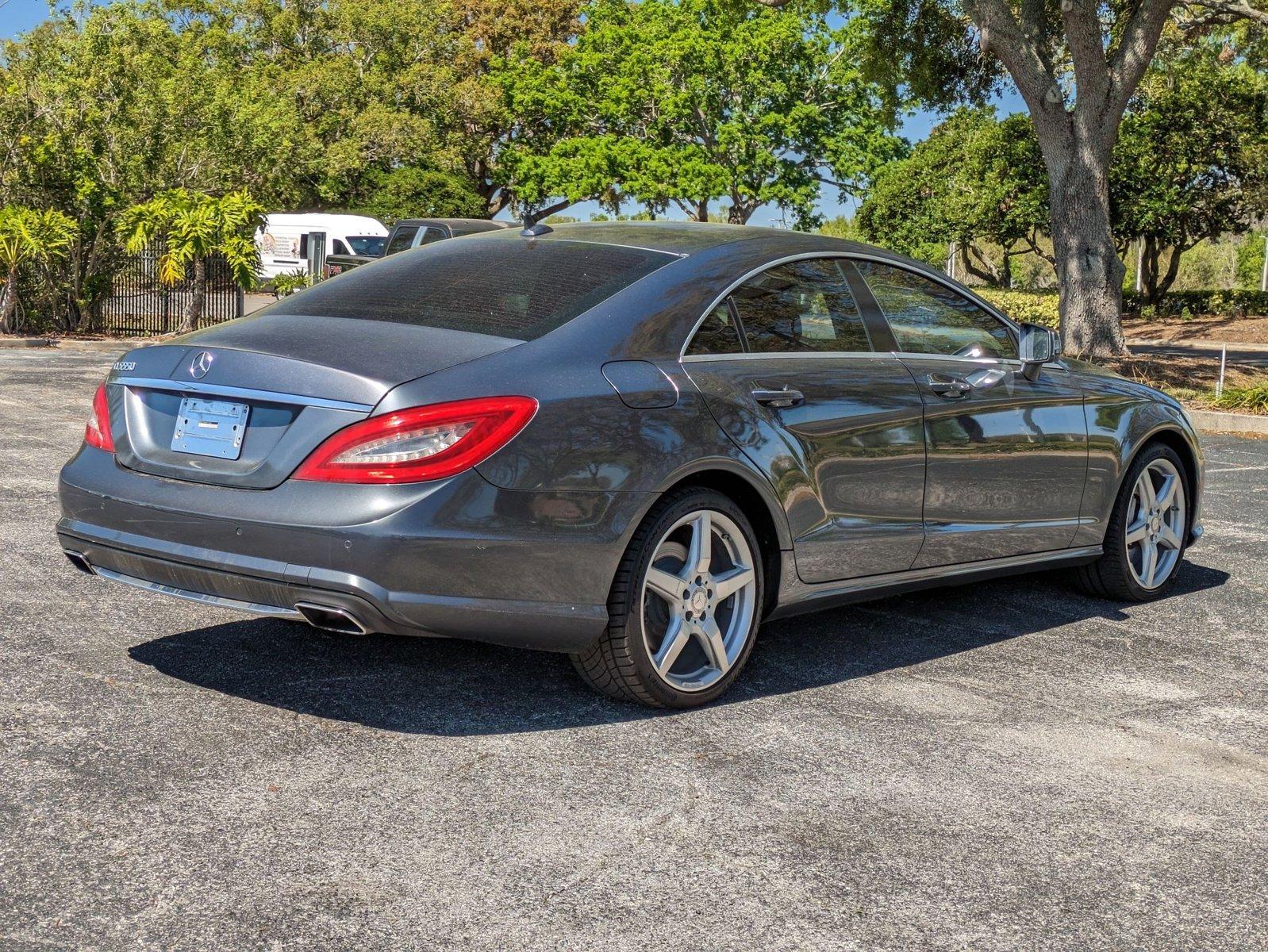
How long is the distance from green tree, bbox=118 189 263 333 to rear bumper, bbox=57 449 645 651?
19.0 meters

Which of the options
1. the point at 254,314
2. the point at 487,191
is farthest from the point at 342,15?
the point at 254,314

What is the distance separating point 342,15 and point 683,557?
55.0 meters

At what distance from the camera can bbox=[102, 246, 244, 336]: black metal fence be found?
24250 millimetres

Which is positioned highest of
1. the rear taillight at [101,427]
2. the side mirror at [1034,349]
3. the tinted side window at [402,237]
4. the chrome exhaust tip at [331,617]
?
the tinted side window at [402,237]

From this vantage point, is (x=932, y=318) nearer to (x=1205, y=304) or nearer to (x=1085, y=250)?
(x=1085, y=250)

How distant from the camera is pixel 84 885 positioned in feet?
10.8

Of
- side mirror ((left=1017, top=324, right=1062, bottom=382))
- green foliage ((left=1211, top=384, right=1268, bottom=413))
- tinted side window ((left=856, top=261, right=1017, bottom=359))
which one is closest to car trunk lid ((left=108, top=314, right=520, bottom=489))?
tinted side window ((left=856, top=261, right=1017, bottom=359))

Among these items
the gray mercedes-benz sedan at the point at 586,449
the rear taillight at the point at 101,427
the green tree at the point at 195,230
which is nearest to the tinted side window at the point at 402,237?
the green tree at the point at 195,230

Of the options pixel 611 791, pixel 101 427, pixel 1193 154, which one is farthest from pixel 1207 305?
pixel 611 791

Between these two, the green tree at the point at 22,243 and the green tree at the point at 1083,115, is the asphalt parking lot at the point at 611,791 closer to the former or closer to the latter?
the green tree at the point at 1083,115

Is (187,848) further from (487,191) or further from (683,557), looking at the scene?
(487,191)

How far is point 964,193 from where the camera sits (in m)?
43.7

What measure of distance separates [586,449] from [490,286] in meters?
0.84

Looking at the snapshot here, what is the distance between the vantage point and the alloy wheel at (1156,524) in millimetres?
6781
